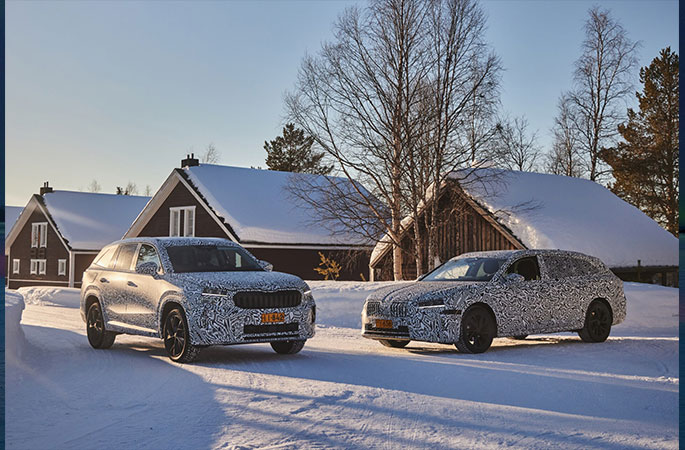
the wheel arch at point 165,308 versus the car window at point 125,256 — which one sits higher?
the car window at point 125,256

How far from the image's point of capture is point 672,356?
13539mm

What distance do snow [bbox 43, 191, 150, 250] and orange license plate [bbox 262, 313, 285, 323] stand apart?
42.2 meters

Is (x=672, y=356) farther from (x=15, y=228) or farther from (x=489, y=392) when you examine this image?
(x=15, y=228)

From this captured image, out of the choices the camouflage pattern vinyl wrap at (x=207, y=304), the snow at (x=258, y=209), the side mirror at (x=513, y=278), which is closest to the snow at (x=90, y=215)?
the snow at (x=258, y=209)

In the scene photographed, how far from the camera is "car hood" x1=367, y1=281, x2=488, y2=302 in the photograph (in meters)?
13.4

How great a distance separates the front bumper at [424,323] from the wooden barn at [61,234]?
4072 cm

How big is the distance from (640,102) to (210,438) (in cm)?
4707

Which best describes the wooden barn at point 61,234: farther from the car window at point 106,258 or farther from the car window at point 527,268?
the car window at point 527,268

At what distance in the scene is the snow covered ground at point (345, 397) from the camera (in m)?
7.37

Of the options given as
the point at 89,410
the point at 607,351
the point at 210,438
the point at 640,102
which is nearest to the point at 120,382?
the point at 89,410

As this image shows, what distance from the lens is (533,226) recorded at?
2867 centimetres

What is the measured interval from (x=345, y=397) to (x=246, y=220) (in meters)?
29.2

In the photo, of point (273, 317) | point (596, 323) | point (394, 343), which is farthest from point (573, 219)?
point (273, 317)

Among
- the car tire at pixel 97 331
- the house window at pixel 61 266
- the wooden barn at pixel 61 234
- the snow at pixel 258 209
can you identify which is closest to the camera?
the car tire at pixel 97 331
